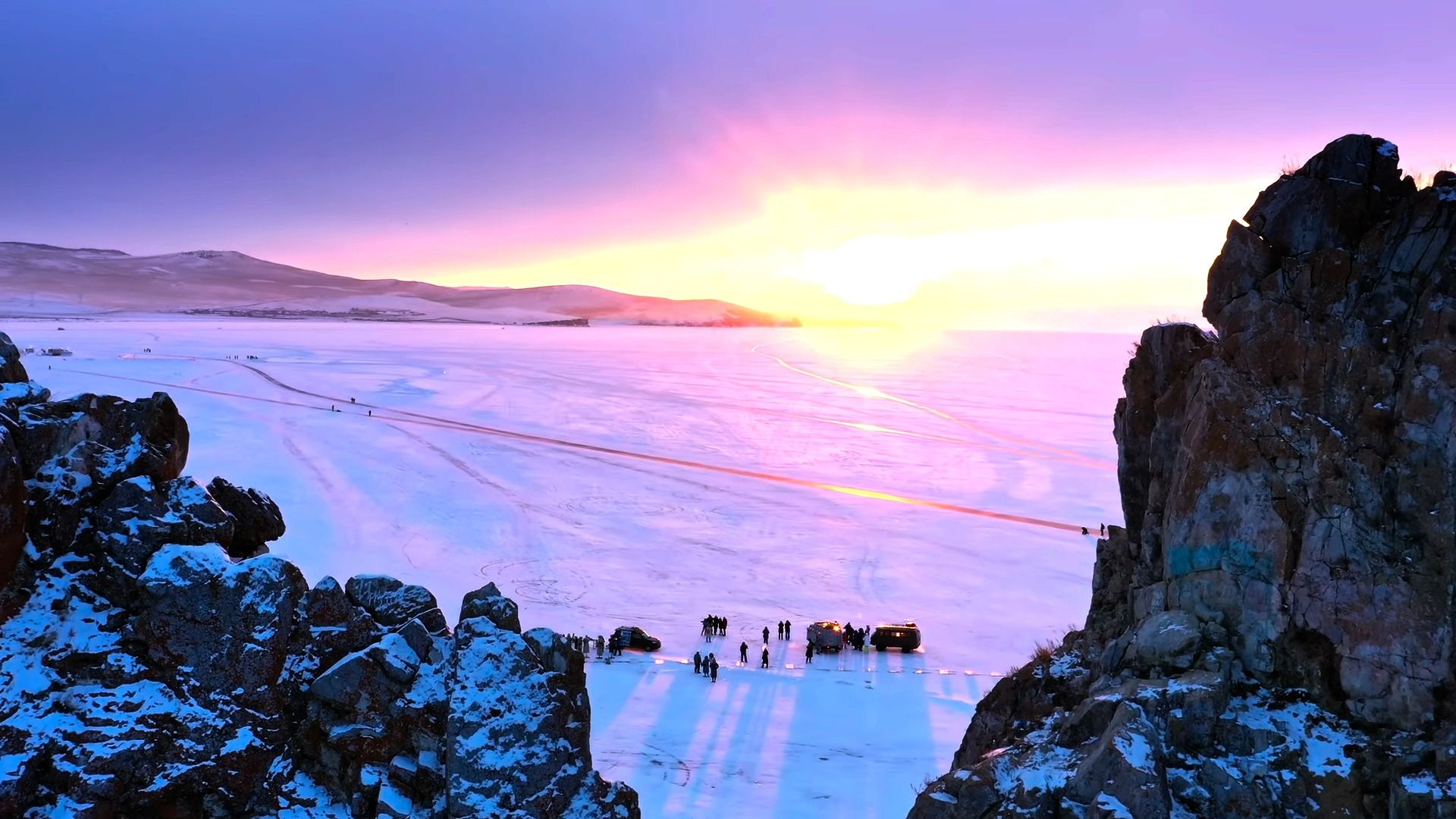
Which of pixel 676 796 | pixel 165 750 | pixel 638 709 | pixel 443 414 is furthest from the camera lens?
pixel 443 414

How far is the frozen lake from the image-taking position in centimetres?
2005

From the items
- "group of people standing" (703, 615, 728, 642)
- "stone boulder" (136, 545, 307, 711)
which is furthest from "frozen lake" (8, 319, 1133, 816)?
"stone boulder" (136, 545, 307, 711)

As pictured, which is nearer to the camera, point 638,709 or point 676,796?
point 676,796

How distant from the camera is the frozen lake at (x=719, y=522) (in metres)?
20.0

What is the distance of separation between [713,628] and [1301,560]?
60.8 ft

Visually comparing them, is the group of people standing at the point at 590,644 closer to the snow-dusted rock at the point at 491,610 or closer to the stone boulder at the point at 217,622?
the snow-dusted rock at the point at 491,610

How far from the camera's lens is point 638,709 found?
20.9 m

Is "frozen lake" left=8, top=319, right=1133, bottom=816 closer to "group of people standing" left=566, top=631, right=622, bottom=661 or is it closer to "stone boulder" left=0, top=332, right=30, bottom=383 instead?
"group of people standing" left=566, top=631, right=622, bottom=661

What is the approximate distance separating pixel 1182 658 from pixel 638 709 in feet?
45.9

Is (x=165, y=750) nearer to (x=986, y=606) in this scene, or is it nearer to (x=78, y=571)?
(x=78, y=571)

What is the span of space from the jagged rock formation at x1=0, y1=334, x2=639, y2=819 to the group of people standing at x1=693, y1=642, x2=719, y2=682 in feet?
35.2

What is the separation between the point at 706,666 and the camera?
74.9ft

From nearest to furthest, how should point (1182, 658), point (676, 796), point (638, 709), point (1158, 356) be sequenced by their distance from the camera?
point (1182, 658)
point (1158, 356)
point (676, 796)
point (638, 709)

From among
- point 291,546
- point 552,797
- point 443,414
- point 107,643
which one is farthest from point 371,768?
point 443,414
